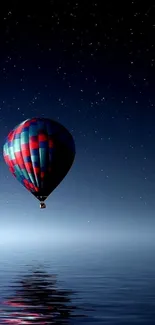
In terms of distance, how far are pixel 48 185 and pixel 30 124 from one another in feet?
17.1

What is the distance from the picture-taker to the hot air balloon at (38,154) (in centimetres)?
4056

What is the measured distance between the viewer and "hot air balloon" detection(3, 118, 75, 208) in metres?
40.6

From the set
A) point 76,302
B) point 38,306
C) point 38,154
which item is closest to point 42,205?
point 38,154

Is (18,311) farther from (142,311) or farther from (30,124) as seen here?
(30,124)

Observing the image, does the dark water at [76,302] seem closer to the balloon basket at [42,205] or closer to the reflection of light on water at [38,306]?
the reflection of light on water at [38,306]

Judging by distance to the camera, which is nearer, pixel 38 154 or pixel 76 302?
pixel 76 302

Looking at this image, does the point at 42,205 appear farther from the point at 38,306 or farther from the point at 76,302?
the point at 38,306

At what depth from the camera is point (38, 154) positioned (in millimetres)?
40656

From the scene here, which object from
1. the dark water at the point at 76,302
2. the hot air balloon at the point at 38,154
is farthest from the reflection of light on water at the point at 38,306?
the hot air balloon at the point at 38,154

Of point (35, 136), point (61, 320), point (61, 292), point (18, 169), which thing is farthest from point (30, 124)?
point (61, 320)

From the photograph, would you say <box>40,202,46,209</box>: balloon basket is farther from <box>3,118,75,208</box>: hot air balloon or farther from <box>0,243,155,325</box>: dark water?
<box>0,243,155,325</box>: dark water

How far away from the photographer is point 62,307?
1043 inches

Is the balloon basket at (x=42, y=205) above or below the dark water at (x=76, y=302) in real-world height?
above

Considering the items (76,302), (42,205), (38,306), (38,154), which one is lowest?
(76,302)
